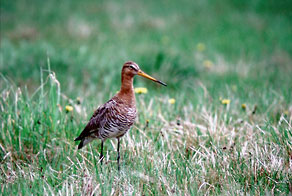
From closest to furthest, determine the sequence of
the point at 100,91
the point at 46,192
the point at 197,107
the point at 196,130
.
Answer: the point at 46,192 → the point at 196,130 → the point at 197,107 → the point at 100,91

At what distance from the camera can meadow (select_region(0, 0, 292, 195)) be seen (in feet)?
13.0

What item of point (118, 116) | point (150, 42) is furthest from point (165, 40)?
point (118, 116)

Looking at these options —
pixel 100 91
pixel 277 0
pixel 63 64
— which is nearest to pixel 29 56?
pixel 63 64

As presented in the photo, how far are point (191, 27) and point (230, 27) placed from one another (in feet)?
3.66

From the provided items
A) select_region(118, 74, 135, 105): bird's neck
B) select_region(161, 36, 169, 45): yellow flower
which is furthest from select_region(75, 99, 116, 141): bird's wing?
select_region(161, 36, 169, 45): yellow flower

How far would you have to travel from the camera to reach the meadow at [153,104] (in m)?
3.96

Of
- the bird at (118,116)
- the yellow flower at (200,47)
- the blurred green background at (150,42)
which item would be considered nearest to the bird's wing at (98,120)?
the bird at (118,116)

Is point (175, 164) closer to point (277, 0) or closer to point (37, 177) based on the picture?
point (37, 177)

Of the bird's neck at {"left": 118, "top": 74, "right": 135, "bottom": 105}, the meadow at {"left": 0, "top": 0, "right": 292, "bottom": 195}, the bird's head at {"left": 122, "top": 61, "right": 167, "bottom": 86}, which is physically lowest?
the meadow at {"left": 0, "top": 0, "right": 292, "bottom": 195}

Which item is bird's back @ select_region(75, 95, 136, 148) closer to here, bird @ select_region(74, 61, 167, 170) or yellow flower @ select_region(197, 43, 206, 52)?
bird @ select_region(74, 61, 167, 170)

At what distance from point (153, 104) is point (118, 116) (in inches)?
69.4

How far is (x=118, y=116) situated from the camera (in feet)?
14.1

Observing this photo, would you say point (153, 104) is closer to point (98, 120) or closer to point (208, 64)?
point (98, 120)

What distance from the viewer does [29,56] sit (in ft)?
27.9
